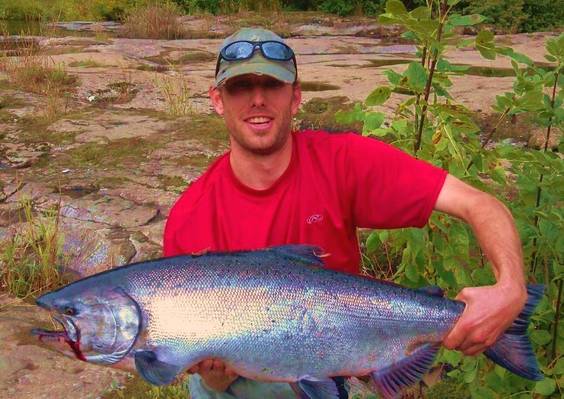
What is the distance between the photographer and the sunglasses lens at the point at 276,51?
9.15 feet

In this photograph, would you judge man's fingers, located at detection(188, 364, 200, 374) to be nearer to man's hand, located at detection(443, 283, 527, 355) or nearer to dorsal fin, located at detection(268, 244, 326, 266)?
dorsal fin, located at detection(268, 244, 326, 266)

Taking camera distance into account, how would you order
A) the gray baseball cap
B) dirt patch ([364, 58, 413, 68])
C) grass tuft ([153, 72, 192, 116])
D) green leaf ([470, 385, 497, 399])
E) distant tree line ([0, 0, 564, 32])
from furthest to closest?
distant tree line ([0, 0, 564, 32]) < dirt patch ([364, 58, 413, 68]) < grass tuft ([153, 72, 192, 116]) < green leaf ([470, 385, 497, 399]) < the gray baseball cap

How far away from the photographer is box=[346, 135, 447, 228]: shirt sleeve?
2.64 m

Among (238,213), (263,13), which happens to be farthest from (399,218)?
(263,13)

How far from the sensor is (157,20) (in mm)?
18172

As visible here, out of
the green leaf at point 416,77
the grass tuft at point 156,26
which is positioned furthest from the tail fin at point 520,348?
the grass tuft at point 156,26

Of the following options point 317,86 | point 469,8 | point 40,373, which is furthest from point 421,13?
point 469,8

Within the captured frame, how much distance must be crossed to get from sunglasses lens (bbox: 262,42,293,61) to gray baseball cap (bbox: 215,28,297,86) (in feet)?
0.05

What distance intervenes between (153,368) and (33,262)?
274 centimetres

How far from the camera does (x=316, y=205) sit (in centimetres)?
278

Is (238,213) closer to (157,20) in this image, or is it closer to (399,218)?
(399,218)

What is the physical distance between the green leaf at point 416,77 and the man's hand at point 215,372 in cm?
134

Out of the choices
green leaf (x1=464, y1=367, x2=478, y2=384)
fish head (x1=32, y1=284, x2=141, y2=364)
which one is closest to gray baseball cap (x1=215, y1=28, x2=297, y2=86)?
fish head (x1=32, y1=284, x2=141, y2=364)

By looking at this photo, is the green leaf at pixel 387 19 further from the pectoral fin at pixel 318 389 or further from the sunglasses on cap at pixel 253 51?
the pectoral fin at pixel 318 389
